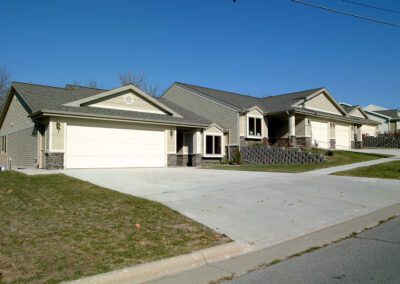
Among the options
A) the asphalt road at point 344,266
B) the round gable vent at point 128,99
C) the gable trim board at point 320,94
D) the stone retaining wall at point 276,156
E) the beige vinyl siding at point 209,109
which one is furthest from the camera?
the gable trim board at point 320,94

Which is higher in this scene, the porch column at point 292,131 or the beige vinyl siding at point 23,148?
the porch column at point 292,131

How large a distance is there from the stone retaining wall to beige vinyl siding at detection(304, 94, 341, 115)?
7.63 m

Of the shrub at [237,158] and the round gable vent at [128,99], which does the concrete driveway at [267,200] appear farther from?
the shrub at [237,158]

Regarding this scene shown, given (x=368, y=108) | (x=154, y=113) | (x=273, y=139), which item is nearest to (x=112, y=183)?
(x=154, y=113)

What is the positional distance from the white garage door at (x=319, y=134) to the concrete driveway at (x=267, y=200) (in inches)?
609

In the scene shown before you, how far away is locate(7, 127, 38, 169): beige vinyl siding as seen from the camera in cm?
2075

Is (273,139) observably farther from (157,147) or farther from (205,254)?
(205,254)

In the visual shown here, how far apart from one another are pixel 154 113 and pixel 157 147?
2.50 meters

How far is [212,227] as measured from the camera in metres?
7.62

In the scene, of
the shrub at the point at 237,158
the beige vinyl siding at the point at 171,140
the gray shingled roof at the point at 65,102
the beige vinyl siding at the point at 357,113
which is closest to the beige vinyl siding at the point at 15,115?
the gray shingled roof at the point at 65,102

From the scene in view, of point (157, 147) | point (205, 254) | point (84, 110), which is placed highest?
point (84, 110)

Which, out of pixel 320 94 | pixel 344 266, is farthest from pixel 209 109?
pixel 344 266

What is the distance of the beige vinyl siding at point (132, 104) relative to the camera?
22078 mm

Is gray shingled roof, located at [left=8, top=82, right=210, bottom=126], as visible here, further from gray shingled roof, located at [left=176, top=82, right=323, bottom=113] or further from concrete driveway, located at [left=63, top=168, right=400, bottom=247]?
concrete driveway, located at [left=63, top=168, right=400, bottom=247]
